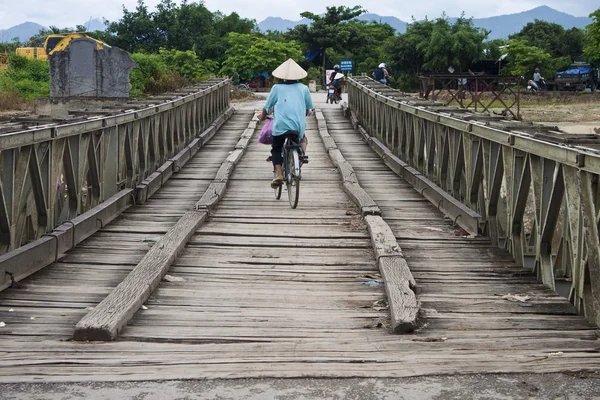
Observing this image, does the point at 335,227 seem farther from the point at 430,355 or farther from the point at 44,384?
the point at 44,384

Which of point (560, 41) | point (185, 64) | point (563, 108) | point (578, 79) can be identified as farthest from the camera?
point (560, 41)

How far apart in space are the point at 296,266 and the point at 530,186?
6.67 feet

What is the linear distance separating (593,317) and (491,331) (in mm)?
641

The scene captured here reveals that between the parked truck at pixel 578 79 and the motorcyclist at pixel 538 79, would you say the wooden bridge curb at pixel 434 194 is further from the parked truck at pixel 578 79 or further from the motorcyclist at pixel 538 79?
the parked truck at pixel 578 79

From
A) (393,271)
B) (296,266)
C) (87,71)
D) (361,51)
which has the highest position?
(361,51)

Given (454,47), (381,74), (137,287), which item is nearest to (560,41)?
(454,47)

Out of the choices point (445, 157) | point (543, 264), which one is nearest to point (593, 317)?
point (543, 264)

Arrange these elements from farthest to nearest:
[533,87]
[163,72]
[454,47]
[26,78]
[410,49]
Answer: [410,49]
[454,47]
[533,87]
[26,78]
[163,72]

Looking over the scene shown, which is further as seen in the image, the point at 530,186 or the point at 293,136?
A: the point at 293,136

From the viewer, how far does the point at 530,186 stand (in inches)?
271

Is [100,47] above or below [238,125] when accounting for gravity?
above

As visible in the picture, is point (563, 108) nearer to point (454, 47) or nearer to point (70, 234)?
point (454, 47)

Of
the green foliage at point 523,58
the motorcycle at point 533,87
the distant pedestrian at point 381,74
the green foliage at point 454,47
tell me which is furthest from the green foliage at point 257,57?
the distant pedestrian at point 381,74

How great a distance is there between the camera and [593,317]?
5020 millimetres
